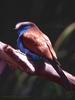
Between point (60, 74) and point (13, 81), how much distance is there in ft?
9.11

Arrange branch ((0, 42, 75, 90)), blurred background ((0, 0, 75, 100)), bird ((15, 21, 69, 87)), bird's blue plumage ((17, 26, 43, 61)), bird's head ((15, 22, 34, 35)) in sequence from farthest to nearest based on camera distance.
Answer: blurred background ((0, 0, 75, 100))
bird's head ((15, 22, 34, 35))
bird's blue plumage ((17, 26, 43, 61))
bird ((15, 21, 69, 87))
branch ((0, 42, 75, 90))

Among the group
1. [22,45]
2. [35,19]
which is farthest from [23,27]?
[35,19]

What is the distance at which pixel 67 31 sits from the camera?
3.32 m

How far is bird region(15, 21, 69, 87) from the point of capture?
1.65 metres

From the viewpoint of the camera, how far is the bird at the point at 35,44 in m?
1.65

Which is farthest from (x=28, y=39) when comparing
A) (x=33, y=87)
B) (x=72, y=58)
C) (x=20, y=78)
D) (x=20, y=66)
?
(x=33, y=87)

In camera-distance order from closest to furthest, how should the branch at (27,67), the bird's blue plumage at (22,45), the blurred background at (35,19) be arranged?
the branch at (27,67)
the bird's blue plumage at (22,45)
the blurred background at (35,19)

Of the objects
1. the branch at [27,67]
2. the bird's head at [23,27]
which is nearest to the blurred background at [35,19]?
the bird's head at [23,27]

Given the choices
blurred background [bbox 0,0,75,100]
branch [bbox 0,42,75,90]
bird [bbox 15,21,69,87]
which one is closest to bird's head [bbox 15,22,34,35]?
bird [bbox 15,21,69,87]

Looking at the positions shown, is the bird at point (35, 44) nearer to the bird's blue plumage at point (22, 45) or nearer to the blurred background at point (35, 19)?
the bird's blue plumage at point (22, 45)

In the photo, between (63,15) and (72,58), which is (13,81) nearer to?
(72,58)

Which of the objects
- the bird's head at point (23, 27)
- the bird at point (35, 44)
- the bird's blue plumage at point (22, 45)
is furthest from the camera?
the bird's head at point (23, 27)

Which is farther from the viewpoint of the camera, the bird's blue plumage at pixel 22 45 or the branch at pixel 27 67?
the bird's blue plumage at pixel 22 45

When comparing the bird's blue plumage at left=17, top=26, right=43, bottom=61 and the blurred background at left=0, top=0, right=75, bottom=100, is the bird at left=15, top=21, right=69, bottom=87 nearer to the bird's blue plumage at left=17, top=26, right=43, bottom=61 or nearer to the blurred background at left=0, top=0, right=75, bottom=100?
the bird's blue plumage at left=17, top=26, right=43, bottom=61
